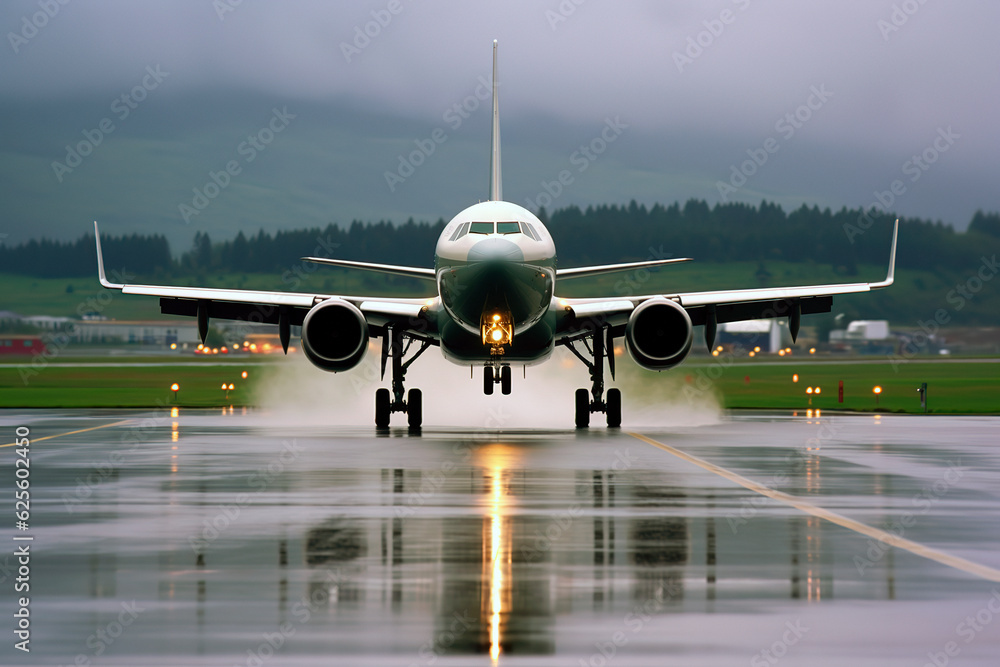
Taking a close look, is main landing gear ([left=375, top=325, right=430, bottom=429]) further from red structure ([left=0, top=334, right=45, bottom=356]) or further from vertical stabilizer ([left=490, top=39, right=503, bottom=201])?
red structure ([left=0, top=334, right=45, bottom=356])

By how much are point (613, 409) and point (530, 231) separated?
513 centimetres

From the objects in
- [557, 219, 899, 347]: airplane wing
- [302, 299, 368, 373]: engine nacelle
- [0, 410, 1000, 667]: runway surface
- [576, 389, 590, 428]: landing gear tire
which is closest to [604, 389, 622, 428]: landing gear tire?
[576, 389, 590, 428]: landing gear tire

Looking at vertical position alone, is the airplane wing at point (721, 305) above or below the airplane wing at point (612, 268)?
below

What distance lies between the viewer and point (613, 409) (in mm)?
30125

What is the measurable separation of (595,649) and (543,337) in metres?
22.1

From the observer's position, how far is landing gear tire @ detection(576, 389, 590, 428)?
30453mm

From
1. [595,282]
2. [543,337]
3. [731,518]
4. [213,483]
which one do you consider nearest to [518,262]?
[543,337]

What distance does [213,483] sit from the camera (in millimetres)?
16016

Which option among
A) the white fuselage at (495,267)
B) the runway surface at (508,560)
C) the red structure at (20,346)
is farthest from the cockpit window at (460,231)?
the red structure at (20,346)

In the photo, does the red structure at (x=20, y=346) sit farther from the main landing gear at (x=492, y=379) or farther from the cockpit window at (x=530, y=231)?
the cockpit window at (x=530, y=231)

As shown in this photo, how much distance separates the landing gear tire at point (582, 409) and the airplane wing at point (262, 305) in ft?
12.5

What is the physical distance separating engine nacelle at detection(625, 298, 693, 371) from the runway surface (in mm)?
7834

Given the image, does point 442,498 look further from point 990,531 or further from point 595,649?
point 595,649

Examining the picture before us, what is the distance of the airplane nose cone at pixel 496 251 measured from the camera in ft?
83.5
